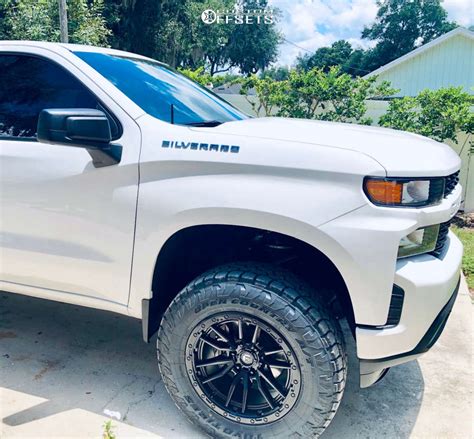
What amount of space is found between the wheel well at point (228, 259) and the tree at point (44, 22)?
12.5m

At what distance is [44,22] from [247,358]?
13706mm

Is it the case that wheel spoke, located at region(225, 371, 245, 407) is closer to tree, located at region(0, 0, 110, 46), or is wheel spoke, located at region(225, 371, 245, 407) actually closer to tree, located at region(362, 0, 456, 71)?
tree, located at region(0, 0, 110, 46)

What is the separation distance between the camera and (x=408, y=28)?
5200 centimetres

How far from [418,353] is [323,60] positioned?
197ft

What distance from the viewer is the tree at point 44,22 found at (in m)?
13.1

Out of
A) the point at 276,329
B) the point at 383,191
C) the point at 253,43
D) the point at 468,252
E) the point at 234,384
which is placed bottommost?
the point at 468,252

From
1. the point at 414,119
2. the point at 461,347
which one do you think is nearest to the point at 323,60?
the point at 414,119

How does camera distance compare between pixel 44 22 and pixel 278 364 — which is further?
pixel 44 22

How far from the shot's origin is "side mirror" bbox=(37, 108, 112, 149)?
7.45ft

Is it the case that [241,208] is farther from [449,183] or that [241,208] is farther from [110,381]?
[110,381]

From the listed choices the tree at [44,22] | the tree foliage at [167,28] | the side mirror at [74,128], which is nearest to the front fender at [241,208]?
the side mirror at [74,128]

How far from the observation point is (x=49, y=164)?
2572 mm

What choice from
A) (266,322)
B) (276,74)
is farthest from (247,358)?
(276,74)

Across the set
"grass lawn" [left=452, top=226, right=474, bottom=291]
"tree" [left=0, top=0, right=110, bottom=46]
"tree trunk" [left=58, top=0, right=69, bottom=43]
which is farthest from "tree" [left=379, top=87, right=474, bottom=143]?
"tree" [left=0, top=0, right=110, bottom=46]
